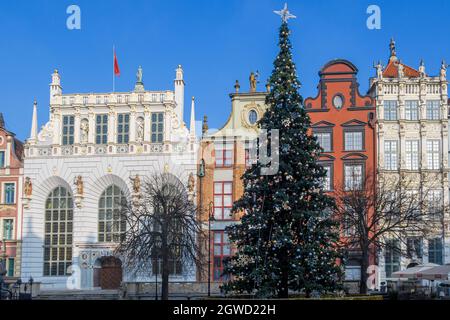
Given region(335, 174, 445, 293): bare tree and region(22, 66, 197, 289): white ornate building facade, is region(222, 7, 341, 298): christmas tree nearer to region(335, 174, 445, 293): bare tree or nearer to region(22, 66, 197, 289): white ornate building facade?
region(335, 174, 445, 293): bare tree

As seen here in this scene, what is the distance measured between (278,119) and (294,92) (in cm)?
139

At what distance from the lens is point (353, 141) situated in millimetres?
48688

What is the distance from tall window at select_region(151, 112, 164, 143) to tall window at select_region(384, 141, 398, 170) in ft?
51.7

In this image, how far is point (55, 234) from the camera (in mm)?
51406

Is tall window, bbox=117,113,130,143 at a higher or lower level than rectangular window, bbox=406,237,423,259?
higher

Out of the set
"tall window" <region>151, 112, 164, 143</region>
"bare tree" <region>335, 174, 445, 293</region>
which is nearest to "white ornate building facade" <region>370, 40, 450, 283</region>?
"bare tree" <region>335, 174, 445, 293</region>

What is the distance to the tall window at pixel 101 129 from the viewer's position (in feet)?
170

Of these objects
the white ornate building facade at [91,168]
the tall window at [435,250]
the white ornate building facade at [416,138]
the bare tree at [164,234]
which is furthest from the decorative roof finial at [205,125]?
the tall window at [435,250]

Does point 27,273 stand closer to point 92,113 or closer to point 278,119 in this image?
→ point 92,113

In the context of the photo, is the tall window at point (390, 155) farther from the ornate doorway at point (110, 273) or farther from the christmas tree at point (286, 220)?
the christmas tree at point (286, 220)

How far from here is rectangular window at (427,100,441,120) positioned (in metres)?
48.5

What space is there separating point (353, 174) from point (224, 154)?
31.5ft

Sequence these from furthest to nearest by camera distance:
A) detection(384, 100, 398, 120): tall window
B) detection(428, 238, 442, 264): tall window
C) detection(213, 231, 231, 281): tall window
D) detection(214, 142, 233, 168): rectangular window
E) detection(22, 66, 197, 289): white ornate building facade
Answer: detection(22, 66, 197, 289): white ornate building facade
detection(214, 142, 233, 168): rectangular window
detection(384, 100, 398, 120): tall window
detection(213, 231, 231, 281): tall window
detection(428, 238, 442, 264): tall window
